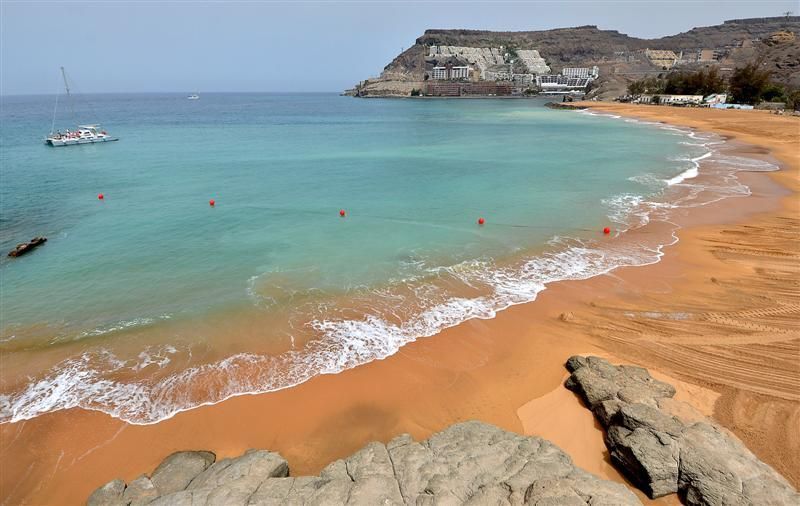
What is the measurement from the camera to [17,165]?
38.8 metres

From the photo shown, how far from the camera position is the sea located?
449 inches

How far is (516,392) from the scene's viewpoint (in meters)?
10.1

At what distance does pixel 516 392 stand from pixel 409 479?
4500mm

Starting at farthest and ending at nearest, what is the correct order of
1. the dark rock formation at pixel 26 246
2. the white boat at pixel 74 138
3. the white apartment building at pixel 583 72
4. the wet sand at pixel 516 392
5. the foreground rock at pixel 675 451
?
1. the white apartment building at pixel 583 72
2. the white boat at pixel 74 138
3. the dark rock formation at pixel 26 246
4. the wet sand at pixel 516 392
5. the foreground rock at pixel 675 451

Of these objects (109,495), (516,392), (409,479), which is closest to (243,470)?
(109,495)

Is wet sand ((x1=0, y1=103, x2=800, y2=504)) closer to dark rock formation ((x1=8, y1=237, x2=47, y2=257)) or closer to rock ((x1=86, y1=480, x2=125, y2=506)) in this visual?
rock ((x1=86, y1=480, x2=125, y2=506))

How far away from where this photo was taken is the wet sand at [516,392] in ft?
27.8

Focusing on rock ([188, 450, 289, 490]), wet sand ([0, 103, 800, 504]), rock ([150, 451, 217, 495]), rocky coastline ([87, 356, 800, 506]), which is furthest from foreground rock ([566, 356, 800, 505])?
rock ([150, 451, 217, 495])

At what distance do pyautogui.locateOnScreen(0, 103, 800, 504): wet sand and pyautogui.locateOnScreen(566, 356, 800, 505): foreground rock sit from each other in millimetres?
414

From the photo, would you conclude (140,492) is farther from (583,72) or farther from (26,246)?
(583,72)

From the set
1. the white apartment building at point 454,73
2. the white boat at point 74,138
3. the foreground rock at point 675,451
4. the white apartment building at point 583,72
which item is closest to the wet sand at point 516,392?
the foreground rock at point 675,451

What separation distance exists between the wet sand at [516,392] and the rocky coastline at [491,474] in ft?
2.29

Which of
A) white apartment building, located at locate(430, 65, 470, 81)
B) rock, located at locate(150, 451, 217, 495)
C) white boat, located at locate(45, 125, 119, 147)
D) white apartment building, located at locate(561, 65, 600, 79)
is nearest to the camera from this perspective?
rock, located at locate(150, 451, 217, 495)

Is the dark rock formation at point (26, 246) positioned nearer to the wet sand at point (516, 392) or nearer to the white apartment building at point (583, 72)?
the wet sand at point (516, 392)
